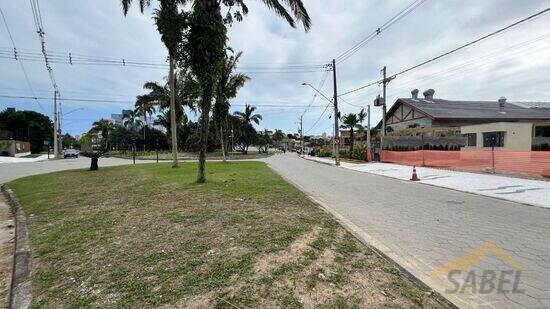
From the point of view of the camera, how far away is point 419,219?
7301 millimetres

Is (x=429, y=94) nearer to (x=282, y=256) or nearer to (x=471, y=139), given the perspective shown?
(x=471, y=139)

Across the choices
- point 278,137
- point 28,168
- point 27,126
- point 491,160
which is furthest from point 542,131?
point 278,137

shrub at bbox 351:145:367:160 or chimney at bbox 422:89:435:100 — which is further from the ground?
chimney at bbox 422:89:435:100

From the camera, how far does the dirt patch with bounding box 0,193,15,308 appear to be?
13.2ft

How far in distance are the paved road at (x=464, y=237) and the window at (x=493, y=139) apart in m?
17.2

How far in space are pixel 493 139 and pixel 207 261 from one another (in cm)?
2639

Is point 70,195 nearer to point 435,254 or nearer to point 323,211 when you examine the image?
point 323,211

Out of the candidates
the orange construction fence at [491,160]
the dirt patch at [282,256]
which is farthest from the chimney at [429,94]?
the dirt patch at [282,256]

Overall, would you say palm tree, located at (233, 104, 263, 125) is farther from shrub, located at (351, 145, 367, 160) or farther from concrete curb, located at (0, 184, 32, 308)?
concrete curb, located at (0, 184, 32, 308)

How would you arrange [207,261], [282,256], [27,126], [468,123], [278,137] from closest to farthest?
[207,261], [282,256], [468,123], [27,126], [278,137]

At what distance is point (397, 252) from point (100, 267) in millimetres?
4097

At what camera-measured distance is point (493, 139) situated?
2455 centimetres

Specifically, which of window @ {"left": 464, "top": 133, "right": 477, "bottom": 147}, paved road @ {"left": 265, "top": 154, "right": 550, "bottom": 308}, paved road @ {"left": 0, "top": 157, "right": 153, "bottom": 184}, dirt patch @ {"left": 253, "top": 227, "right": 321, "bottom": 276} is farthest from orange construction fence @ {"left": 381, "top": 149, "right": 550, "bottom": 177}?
paved road @ {"left": 0, "top": 157, "right": 153, "bottom": 184}

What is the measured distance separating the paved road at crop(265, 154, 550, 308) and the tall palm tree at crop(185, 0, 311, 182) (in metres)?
5.67
